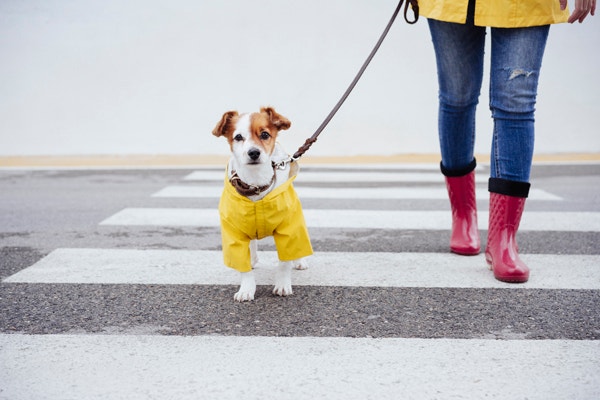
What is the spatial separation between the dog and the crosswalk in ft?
0.41

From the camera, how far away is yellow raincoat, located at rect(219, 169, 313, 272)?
2715 mm

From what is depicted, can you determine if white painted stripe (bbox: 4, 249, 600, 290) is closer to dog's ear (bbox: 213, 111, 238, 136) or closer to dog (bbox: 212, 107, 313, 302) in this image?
dog (bbox: 212, 107, 313, 302)

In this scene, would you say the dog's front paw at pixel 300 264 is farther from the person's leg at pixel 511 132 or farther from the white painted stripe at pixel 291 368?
the white painted stripe at pixel 291 368

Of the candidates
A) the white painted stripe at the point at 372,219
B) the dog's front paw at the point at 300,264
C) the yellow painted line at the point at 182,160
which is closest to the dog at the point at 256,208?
the dog's front paw at the point at 300,264

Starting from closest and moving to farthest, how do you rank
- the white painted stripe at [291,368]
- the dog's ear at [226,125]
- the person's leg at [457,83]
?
1. the white painted stripe at [291,368]
2. the dog's ear at [226,125]
3. the person's leg at [457,83]

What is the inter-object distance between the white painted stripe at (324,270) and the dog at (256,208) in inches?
8.7

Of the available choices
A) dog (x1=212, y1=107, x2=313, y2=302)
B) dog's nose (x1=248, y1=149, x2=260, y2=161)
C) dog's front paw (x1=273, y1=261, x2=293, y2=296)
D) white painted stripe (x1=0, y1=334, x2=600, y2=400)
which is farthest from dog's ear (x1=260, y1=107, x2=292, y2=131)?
white painted stripe (x1=0, y1=334, x2=600, y2=400)

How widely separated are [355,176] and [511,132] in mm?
3569

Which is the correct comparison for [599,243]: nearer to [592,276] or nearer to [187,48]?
[592,276]

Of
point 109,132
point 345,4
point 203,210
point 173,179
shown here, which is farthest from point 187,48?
point 203,210

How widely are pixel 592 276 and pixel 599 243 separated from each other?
2.47 ft

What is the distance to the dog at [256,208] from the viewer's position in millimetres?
2725

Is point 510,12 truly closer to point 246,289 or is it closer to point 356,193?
point 246,289

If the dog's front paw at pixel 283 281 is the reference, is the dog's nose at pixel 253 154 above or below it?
above
